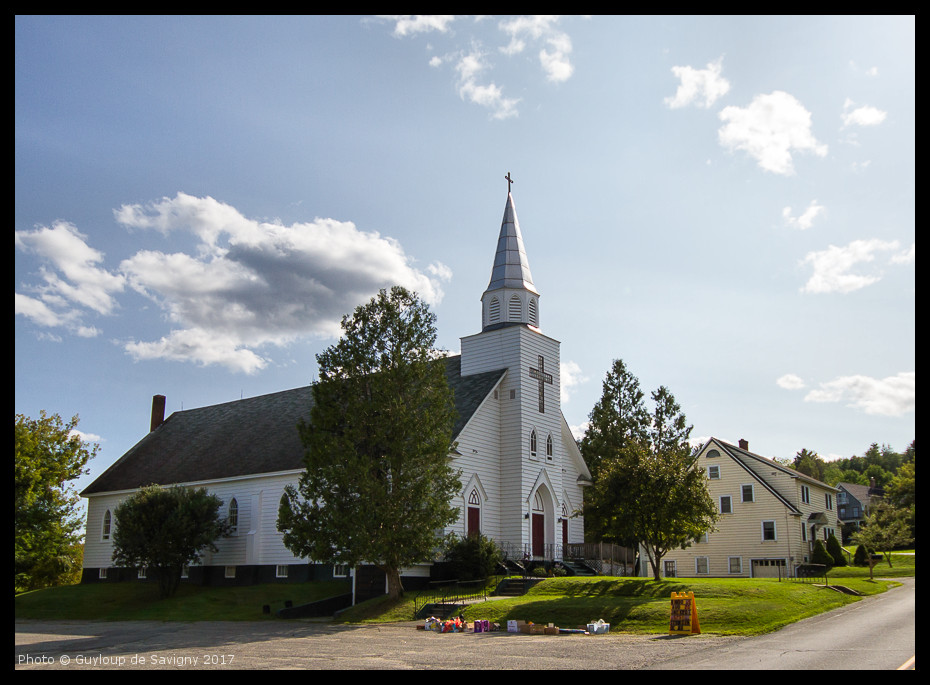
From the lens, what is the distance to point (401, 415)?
2906 cm

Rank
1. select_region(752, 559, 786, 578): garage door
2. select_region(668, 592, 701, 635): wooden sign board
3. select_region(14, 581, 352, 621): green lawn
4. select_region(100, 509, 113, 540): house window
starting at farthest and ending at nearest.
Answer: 1. select_region(752, 559, 786, 578): garage door
2. select_region(100, 509, 113, 540): house window
3. select_region(14, 581, 352, 621): green lawn
4. select_region(668, 592, 701, 635): wooden sign board

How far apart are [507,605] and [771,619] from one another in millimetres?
8269

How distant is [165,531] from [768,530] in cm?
3427

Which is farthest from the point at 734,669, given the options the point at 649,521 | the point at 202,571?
the point at 202,571

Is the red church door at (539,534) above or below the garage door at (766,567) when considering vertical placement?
above

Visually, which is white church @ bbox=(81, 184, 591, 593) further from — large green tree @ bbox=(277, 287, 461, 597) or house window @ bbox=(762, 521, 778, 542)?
house window @ bbox=(762, 521, 778, 542)

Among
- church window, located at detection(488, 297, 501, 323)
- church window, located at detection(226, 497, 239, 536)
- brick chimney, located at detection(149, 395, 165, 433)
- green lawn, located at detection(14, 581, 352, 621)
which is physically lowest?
green lawn, located at detection(14, 581, 352, 621)

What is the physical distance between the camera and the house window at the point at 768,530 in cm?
4663

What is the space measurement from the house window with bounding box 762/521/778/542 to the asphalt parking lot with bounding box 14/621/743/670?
29.4 m

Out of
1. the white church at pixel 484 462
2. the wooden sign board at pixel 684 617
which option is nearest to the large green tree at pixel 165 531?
the white church at pixel 484 462

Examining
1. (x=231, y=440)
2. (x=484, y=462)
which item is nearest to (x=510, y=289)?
(x=484, y=462)

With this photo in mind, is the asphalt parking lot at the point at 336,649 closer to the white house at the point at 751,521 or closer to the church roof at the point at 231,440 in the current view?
the church roof at the point at 231,440

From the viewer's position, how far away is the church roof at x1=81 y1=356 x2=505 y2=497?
38.0 meters

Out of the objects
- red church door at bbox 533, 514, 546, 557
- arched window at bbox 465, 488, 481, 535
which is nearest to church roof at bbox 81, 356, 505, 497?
arched window at bbox 465, 488, 481, 535
